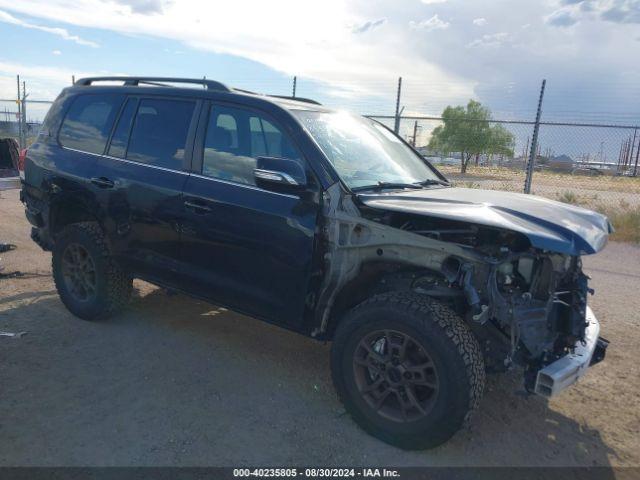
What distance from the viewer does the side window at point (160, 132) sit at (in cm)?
405

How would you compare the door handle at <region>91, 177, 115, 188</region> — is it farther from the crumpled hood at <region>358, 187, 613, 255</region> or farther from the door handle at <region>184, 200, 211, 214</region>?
the crumpled hood at <region>358, 187, 613, 255</region>

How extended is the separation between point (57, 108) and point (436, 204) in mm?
3773

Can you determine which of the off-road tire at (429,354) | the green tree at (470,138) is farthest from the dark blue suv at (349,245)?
the green tree at (470,138)

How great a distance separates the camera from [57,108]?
501 centimetres

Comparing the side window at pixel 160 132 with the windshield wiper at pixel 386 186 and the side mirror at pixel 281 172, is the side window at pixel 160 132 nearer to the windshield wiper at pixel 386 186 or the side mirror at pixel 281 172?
the side mirror at pixel 281 172

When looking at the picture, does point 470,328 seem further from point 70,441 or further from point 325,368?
point 70,441

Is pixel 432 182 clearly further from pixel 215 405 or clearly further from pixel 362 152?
pixel 215 405

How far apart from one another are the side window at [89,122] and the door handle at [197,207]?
4.00ft

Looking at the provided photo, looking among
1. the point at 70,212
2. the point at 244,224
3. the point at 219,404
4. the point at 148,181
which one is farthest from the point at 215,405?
the point at 70,212

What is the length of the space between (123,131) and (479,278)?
121 inches

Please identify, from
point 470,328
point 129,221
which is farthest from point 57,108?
point 470,328

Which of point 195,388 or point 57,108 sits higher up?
point 57,108

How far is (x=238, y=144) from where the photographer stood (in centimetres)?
382

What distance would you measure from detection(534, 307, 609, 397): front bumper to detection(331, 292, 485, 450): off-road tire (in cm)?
31
